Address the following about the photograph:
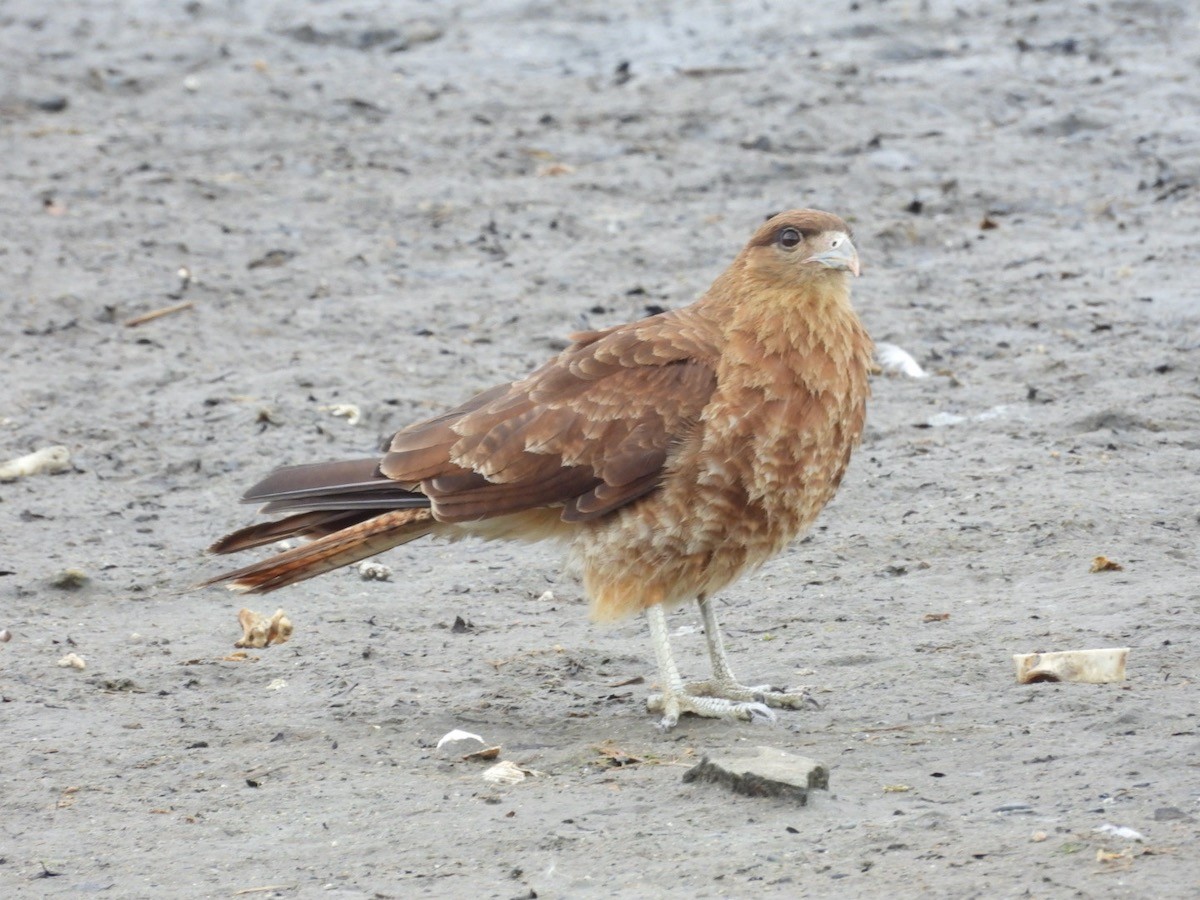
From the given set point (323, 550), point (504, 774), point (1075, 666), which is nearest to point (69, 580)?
point (323, 550)

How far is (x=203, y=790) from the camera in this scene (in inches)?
207

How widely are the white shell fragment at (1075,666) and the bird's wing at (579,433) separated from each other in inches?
50.2

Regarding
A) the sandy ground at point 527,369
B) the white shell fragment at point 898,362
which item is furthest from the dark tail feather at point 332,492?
the white shell fragment at point 898,362

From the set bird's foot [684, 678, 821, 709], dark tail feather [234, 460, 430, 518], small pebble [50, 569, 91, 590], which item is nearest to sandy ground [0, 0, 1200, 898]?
small pebble [50, 569, 91, 590]

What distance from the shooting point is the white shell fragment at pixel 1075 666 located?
5367 millimetres

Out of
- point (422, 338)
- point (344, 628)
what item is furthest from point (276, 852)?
point (422, 338)

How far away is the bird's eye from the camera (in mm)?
5809

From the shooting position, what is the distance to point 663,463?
5.58m

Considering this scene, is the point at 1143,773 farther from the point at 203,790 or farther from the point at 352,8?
the point at 352,8

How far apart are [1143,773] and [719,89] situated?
9201 millimetres

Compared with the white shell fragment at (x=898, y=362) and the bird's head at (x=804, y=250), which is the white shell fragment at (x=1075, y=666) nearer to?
the bird's head at (x=804, y=250)

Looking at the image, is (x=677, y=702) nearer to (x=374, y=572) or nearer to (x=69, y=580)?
(x=374, y=572)

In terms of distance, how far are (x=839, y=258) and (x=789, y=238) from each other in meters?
0.18

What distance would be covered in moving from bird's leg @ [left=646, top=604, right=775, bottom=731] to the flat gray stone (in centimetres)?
60
